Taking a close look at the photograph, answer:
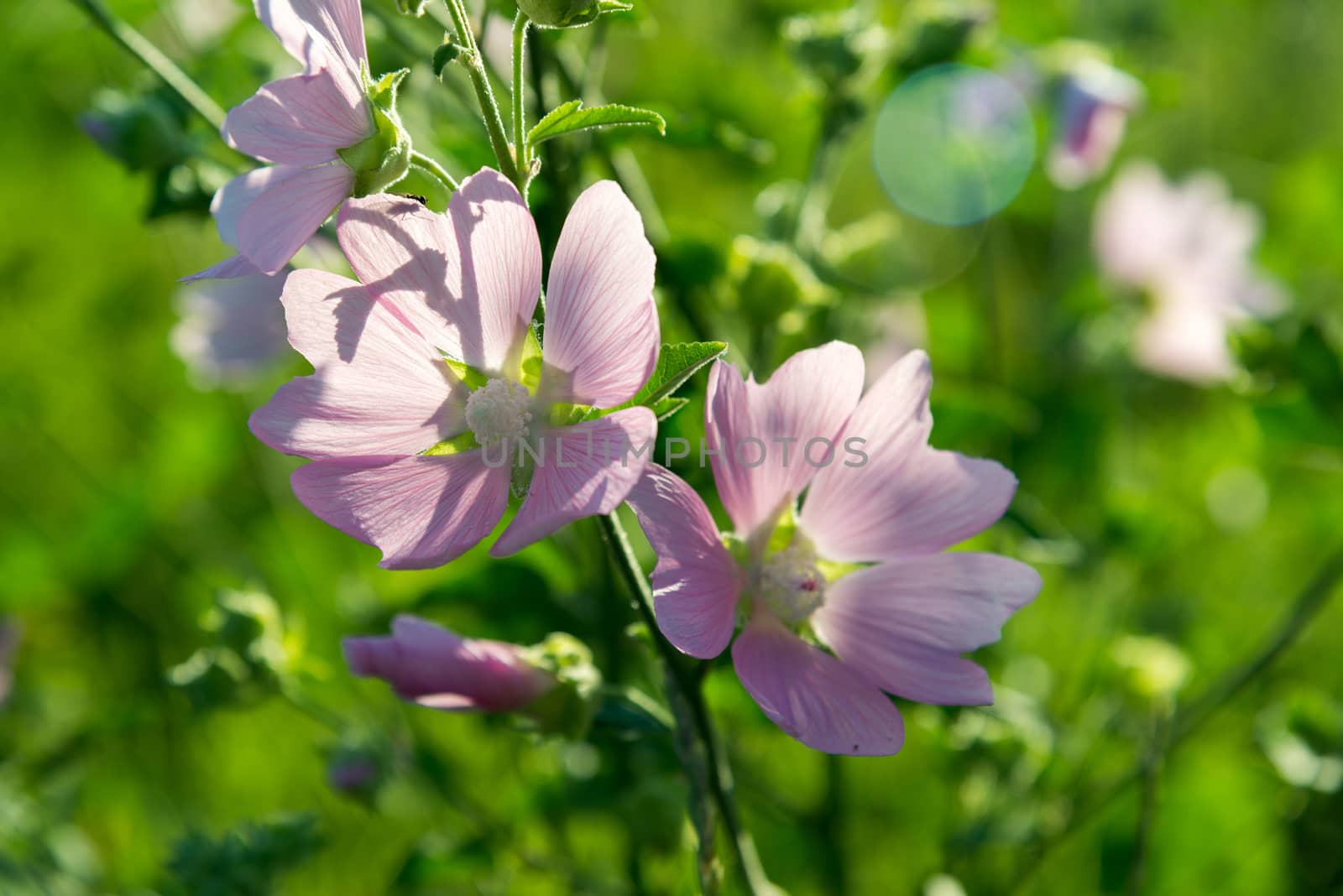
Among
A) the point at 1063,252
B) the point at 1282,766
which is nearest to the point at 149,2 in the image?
the point at 1282,766

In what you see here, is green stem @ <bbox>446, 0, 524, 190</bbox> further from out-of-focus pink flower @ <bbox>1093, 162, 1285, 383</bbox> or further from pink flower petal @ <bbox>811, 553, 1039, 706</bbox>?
out-of-focus pink flower @ <bbox>1093, 162, 1285, 383</bbox>

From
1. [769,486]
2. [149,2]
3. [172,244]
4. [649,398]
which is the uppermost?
[149,2]

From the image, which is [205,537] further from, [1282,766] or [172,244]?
[1282,766]

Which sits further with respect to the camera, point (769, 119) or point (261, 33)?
point (769, 119)

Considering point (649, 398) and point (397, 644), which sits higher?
point (649, 398)

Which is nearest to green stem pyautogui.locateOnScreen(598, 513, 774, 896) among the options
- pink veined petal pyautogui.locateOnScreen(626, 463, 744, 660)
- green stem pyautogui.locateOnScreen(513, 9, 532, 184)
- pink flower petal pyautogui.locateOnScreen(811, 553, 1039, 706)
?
pink veined petal pyautogui.locateOnScreen(626, 463, 744, 660)

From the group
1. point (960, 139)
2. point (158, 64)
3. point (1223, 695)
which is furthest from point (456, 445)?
point (960, 139)

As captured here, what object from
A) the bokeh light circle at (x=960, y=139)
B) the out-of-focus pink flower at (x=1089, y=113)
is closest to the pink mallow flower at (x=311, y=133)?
the bokeh light circle at (x=960, y=139)
